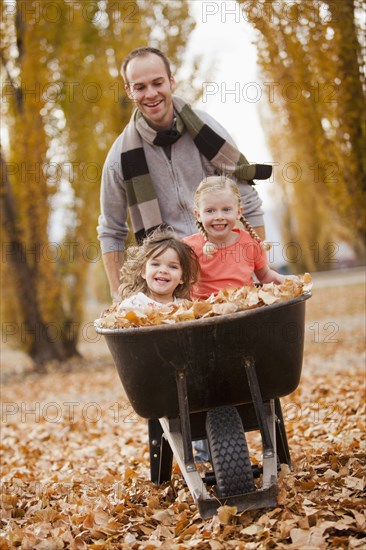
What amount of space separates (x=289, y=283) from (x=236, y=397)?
51 cm

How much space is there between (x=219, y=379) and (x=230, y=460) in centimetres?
31

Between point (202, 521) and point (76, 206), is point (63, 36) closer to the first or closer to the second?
point (76, 206)

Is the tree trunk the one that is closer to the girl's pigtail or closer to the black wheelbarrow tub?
the girl's pigtail

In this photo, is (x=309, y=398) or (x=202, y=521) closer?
(x=202, y=521)

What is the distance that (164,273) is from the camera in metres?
3.39

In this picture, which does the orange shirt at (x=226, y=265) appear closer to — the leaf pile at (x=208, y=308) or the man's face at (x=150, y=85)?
the leaf pile at (x=208, y=308)

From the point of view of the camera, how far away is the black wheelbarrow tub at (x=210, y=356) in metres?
2.67

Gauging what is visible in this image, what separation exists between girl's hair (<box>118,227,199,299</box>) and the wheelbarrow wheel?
0.84 meters

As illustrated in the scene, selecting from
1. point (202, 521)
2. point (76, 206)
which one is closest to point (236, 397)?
point (202, 521)

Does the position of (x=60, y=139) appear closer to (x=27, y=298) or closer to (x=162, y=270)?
(x=27, y=298)

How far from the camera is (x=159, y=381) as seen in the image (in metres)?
2.79

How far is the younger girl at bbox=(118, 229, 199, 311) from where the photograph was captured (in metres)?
3.39

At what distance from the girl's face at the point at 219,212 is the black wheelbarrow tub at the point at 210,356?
699 mm

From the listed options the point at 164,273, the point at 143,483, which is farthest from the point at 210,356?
the point at 143,483
